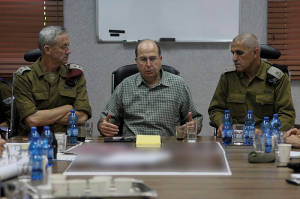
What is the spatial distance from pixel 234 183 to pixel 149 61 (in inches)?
70.3

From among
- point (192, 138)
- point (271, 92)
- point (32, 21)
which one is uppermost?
point (32, 21)

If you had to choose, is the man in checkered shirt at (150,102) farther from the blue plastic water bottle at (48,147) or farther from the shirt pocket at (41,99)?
the blue plastic water bottle at (48,147)

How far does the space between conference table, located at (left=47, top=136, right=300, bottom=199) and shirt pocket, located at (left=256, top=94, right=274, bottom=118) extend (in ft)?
4.48

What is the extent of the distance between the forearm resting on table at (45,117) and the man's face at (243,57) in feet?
4.30

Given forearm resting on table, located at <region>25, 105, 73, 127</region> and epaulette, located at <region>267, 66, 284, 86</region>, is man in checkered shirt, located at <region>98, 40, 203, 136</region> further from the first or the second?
epaulette, located at <region>267, 66, 284, 86</region>

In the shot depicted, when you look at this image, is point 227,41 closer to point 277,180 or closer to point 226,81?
point 226,81

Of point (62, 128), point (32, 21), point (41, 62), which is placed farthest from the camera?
point (32, 21)

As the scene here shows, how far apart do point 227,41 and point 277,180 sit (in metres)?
2.81

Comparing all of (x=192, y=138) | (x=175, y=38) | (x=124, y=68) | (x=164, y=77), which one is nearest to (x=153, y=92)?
(x=164, y=77)

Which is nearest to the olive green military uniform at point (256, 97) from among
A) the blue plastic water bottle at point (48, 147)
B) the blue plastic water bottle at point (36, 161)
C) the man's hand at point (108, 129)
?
the man's hand at point (108, 129)

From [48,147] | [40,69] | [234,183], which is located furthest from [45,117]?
[234,183]

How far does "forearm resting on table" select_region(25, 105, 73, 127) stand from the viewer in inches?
124

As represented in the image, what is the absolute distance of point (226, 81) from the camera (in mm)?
3525

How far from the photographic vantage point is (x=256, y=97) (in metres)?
3.38
